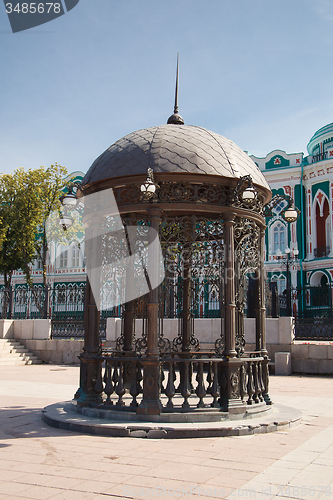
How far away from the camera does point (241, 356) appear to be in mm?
7715

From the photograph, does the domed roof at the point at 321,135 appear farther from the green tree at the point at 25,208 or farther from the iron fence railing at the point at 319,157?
the green tree at the point at 25,208

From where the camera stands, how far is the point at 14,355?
61.4 ft

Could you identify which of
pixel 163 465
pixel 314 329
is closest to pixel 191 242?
pixel 163 465

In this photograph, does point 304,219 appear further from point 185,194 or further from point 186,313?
point 185,194

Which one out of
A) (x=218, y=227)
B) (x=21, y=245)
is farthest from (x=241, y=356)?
→ (x=21, y=245)

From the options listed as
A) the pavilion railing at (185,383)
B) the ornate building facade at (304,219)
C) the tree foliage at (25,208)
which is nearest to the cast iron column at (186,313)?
the pavilion railing at (185,383)

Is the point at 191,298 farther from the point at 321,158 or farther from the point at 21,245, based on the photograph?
the point at 321,158

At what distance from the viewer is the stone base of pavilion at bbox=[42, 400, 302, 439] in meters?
6.29

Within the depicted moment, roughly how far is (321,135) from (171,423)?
31046 millimetres

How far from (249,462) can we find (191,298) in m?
5.01

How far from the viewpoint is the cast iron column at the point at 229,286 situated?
7129 millimetres

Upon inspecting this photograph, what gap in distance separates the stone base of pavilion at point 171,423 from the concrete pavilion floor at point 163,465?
0.40 feet

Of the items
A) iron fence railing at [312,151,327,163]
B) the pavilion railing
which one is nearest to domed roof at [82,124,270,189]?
the pavilion railing

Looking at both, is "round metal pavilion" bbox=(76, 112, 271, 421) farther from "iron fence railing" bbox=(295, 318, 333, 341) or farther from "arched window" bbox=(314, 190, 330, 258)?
"arched window" bbox=(314, 190, 330, 258)
